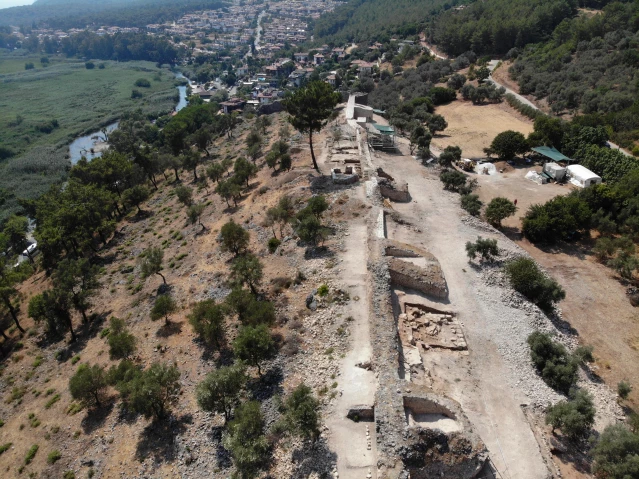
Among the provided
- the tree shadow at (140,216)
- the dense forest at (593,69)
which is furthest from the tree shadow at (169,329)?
the dense forest at (593,69)

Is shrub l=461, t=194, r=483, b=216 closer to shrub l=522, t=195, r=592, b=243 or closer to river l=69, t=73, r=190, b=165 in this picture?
shrub l=522, t=195, r=592, b=243

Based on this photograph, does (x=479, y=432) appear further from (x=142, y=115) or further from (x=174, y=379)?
(x=142, y=115)

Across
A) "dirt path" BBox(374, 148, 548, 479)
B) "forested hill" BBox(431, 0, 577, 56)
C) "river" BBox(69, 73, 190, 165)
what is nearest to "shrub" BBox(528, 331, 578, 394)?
"dirt path" BBox(374, 148, 548, 479)

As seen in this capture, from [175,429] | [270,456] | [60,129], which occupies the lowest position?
[60,129]

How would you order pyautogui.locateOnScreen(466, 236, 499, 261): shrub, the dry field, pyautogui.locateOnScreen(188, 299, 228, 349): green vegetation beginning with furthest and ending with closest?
the dry field → pyautogui.locateOnScreen(466, 236, 499, 261): shrub → pyautogui.locateOnScreen(188, 299, 228, 349): green vegetation

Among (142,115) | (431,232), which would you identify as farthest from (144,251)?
(142,115)

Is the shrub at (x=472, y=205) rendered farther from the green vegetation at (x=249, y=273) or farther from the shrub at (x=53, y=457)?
the shrub at (x=53, y=457)

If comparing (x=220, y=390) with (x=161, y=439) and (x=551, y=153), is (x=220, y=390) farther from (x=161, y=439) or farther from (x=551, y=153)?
(x=551, y=153)
